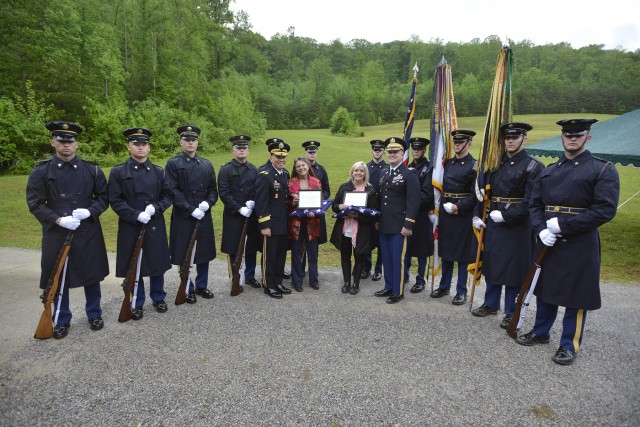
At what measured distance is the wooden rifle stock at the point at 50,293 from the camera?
14.3 ft

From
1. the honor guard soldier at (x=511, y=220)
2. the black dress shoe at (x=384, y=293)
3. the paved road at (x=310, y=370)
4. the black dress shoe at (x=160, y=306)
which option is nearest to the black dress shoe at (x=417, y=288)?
the black dress shoe at (x=384, y=293)

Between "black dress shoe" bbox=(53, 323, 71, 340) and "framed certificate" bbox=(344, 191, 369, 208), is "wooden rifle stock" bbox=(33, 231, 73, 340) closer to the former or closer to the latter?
"black dress shoe" bbox=(53, 323, 71, 340)

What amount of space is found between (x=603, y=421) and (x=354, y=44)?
367ft

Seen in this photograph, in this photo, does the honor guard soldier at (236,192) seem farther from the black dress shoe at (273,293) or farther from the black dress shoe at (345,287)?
the black dress shoe at (345,287)

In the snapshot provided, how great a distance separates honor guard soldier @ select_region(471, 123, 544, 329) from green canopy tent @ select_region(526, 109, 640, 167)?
540 cm

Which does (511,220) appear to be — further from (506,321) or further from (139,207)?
(139,207)

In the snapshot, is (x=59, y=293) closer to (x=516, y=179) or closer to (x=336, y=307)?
(x=336, y=307)

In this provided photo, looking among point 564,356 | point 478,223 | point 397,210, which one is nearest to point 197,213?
point 397,210

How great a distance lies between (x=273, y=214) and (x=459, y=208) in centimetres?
267

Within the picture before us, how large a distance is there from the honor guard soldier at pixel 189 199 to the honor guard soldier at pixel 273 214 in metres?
0.75

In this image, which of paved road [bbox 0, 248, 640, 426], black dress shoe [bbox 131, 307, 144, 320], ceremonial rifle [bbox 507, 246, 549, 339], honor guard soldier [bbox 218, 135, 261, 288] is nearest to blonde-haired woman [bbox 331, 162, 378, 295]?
paved road [bbox 0, 248, 640, 426]

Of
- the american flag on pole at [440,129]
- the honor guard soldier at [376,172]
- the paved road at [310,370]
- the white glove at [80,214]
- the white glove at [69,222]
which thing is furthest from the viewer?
the honor guard soldier at [376,172]

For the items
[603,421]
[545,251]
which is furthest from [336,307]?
[603,421]

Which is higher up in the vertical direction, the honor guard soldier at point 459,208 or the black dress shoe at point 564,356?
the honor guard soldier at point 459,208
